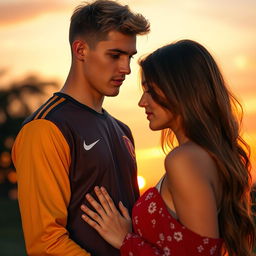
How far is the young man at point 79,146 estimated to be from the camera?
412 centimetres

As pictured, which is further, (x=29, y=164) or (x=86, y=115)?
(x=86, y=115)

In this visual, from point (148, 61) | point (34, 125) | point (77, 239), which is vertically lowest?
point (77, 239)

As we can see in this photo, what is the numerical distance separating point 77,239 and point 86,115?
85 cm

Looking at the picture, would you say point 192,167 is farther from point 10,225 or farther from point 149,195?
point 10,225

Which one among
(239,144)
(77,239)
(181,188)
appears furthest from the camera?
(77,239)

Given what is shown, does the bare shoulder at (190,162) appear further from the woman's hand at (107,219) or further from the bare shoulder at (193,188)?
the woman's hand at (107,219)

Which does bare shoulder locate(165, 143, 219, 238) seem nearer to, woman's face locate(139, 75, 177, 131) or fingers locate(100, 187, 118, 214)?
woman's face locate(139, 75, 177, 131)

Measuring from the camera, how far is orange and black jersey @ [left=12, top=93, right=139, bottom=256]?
4117 millimetres

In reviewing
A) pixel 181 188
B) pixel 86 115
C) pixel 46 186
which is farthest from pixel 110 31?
pixel 181 188

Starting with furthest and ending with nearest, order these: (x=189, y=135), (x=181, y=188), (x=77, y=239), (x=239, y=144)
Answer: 1. (x=77, y=239)
2. (x=239, y=144)
3. (x=189, y=135)
4. (x=181, y=188)

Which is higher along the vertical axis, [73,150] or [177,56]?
[177,56]

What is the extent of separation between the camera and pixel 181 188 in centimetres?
347

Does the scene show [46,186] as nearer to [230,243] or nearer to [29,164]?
[29,164]

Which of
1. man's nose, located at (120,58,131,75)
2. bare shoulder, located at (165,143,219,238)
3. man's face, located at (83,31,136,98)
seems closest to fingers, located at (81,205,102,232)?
bare shoulder, located at (165,143,219,238)
